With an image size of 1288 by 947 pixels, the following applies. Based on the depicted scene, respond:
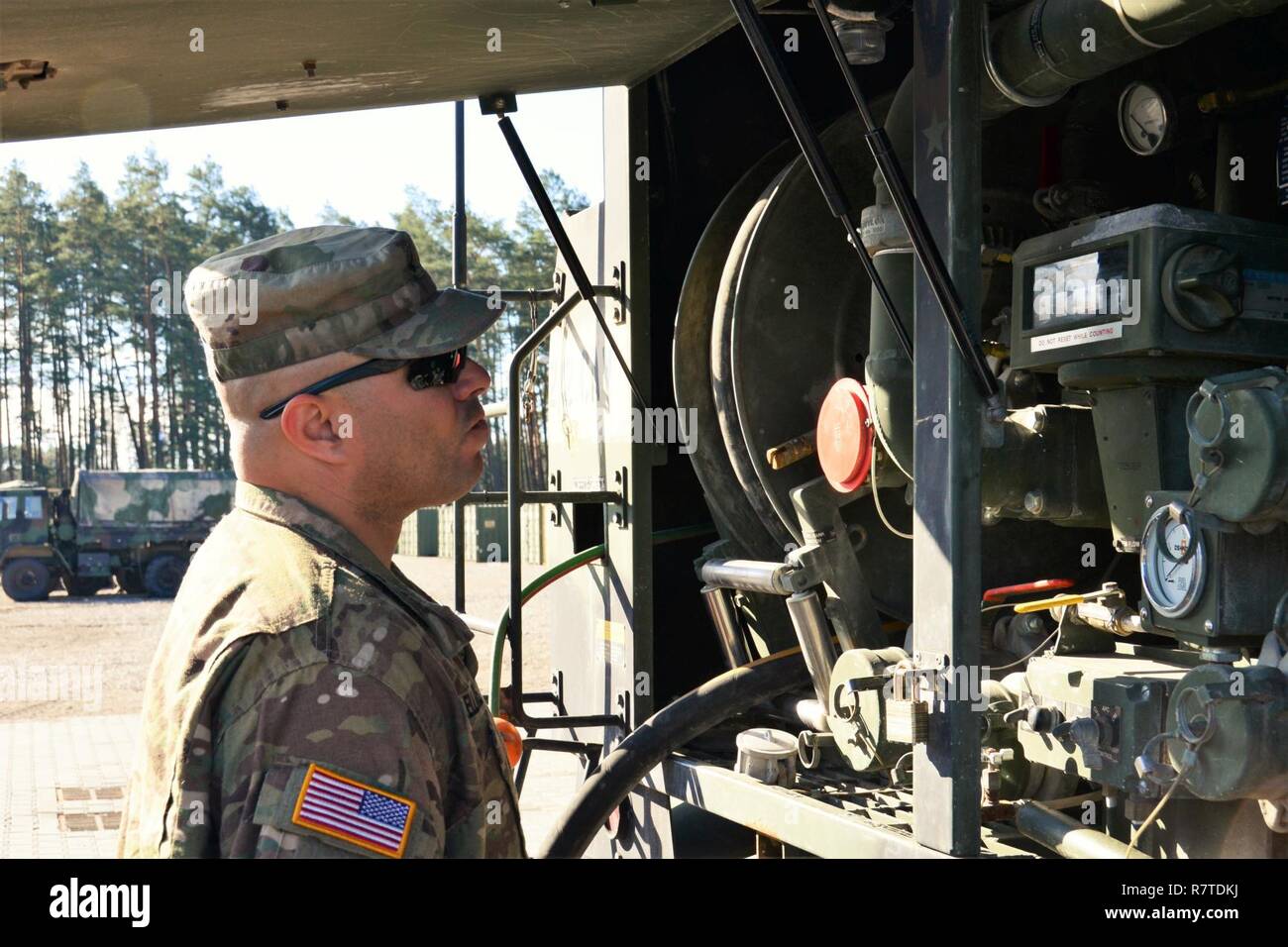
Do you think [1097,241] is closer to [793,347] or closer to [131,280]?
[793,347]

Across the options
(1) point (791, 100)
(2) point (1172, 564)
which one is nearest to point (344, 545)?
(1) point (791, 100)

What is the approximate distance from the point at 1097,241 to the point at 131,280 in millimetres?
44074

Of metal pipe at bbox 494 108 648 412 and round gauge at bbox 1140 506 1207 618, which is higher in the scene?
metal pipe at bbox 494 108 648 412

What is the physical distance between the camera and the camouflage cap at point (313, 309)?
204cm

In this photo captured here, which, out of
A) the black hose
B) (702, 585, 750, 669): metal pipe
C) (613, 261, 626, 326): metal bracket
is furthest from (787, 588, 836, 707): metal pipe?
(613, 261, 626, 326): metal bracket

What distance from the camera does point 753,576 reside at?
4023 mm

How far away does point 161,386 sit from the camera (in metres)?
45.0

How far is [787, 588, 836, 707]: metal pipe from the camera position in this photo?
3.78 metres

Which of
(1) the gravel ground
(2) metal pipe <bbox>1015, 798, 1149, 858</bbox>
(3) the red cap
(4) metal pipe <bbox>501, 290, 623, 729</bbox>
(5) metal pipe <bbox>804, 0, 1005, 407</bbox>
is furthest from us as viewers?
(1) the gravel ground

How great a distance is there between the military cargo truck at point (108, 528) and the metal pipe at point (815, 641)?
23.1m

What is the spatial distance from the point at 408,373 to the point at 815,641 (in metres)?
1.98

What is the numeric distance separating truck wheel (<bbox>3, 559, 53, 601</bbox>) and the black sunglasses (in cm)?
→ 2628

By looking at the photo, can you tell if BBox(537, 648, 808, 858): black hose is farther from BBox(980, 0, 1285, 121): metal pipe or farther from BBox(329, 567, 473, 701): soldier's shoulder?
BBox(329, 567, 473, 701): soldier's shoulder

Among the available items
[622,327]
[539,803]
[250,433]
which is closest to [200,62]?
[622,327]
